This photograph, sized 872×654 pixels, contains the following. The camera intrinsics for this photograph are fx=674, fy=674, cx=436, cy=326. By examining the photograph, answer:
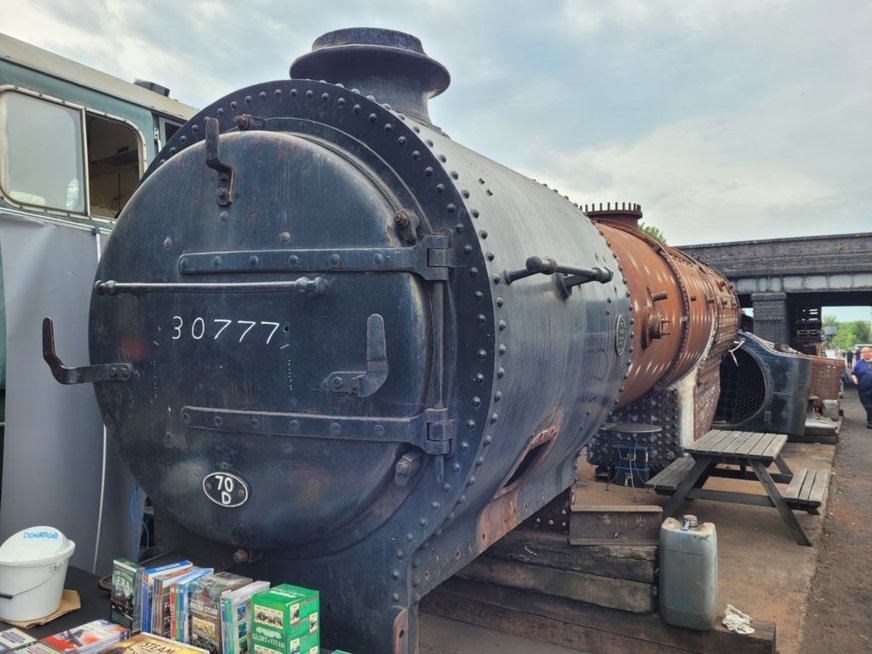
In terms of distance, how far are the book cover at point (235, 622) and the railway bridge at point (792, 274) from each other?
1743cm

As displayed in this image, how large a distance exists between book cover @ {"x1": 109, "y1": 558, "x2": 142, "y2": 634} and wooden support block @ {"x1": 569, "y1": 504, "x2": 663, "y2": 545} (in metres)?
2.30

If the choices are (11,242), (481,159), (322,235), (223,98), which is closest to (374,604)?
(322,235)

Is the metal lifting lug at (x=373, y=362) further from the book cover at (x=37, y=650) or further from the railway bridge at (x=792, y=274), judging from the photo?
the railway bridge at (x=792, y=274)

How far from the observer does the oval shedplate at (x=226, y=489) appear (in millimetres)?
2229

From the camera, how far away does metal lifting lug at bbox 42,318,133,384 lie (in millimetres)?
2438

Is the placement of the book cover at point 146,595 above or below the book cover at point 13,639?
above

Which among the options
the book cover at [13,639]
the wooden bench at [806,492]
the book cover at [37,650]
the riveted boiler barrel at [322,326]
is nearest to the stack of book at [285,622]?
the riveted boiler barrel at [322,326]

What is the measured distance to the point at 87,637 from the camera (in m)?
2.11

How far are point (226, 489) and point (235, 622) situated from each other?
1.42ft

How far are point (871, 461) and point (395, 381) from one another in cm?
940

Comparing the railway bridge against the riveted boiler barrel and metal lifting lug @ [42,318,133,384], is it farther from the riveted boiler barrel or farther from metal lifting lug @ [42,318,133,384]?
metal lifting lug @ [42,318,133,384]

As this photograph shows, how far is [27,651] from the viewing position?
2.02 meters

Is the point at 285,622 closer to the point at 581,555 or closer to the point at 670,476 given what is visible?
the point at 581,555

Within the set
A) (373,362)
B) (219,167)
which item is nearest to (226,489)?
(373,362)
